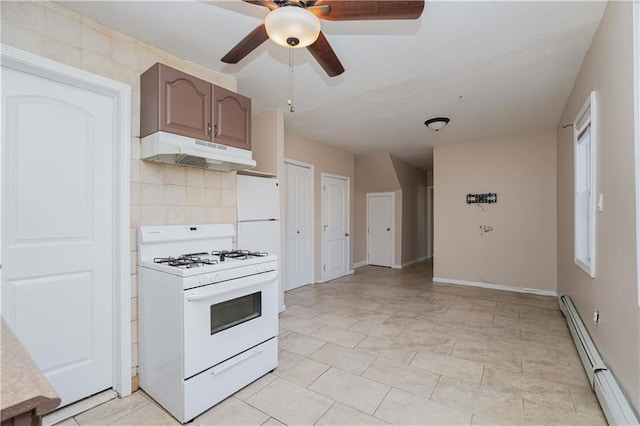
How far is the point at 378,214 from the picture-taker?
7.17 m

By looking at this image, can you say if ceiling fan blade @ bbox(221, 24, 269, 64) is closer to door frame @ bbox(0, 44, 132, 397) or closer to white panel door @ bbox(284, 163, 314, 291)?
door frame @ bbox(0, 44, 132, 397)

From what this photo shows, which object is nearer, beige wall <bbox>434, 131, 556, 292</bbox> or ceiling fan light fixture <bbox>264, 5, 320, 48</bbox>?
ceiling fan light fixture <bbox>264, 5, 320, 48</bbox>

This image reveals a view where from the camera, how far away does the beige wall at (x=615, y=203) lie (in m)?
1.57

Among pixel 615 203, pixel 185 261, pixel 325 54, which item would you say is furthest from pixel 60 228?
pixel 615 203

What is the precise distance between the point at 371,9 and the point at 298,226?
3770mm

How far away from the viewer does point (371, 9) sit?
1.49 meters

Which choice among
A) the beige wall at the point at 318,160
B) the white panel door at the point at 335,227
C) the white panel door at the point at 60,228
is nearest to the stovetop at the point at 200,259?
the white panel door at the point at 60,228

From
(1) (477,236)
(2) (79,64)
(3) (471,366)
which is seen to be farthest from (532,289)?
(2) (79,64)

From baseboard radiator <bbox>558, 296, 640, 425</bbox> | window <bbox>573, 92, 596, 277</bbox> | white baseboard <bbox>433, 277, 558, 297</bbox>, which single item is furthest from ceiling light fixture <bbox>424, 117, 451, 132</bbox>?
white baseboard <bbox>433, 277, 558, 297</bbox>

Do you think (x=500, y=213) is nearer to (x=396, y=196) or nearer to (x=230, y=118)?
(x=396, y=196)

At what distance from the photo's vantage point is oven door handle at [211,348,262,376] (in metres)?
1.94

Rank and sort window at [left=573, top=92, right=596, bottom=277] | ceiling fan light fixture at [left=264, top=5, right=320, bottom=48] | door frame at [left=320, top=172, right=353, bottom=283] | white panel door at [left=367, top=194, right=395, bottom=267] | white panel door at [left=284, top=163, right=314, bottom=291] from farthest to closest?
1. white panel door at [left=367, top=194, right=395, bottom=267]
2. door frame at [left=320, top=172, right=353, bottom=283]
3. white panel door at [left=284, top=163, right=314, bottom=291]
4. window at [left=573, top=92, right=596, bottom=277]
5. ceiling fan light fixture at [left=264, top=5, right=320, bottom=48]

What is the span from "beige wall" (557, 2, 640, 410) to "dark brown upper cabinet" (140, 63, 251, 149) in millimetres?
2547

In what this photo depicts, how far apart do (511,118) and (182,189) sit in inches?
166
